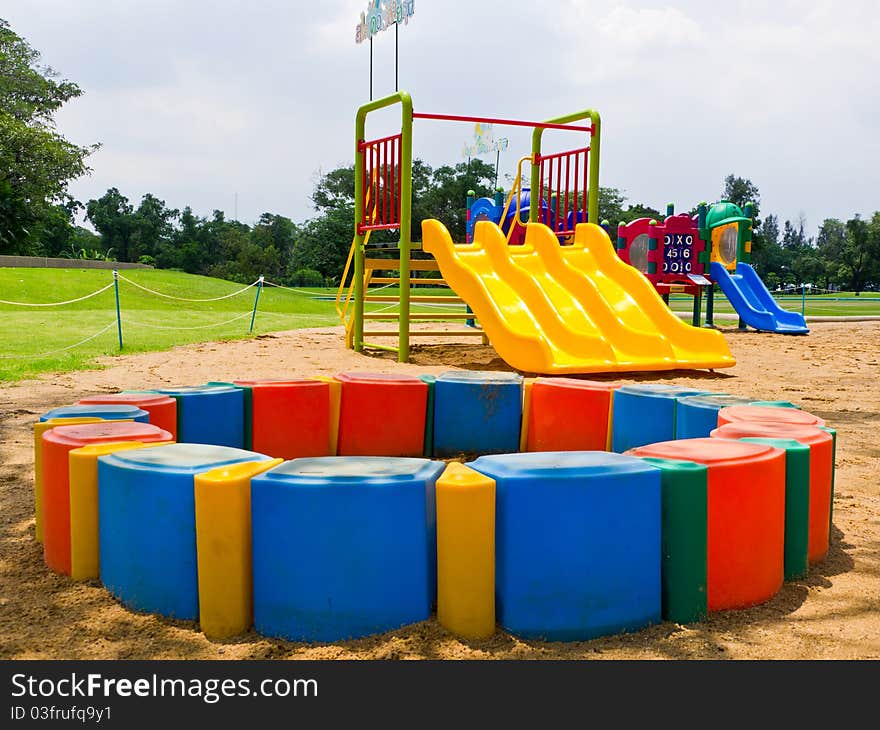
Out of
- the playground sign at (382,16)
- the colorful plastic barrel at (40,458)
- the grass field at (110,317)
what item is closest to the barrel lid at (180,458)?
the colorful plastic barrel at (40,458)

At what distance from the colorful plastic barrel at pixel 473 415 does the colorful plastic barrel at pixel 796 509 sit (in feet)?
7.24

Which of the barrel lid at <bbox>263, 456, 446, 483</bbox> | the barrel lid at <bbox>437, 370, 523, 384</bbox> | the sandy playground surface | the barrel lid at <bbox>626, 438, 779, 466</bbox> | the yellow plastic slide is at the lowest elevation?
the sandy playground surface

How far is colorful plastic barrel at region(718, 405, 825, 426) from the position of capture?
3525 mm

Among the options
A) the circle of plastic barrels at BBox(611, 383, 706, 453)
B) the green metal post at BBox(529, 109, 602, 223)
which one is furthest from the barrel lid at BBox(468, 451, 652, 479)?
the green metal post at BBox(529, 109, 602, 223)

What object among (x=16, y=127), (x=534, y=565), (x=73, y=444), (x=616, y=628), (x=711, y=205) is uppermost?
(x=16, y=127)

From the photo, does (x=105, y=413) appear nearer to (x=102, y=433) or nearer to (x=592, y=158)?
(x=102, y=433)

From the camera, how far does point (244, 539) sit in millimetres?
2400

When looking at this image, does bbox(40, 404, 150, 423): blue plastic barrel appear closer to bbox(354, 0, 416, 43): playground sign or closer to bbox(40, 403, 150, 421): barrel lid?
bbox(40, 403, 150, 421): barrel lid

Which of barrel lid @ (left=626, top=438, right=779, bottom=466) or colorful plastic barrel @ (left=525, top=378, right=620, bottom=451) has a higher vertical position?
Answer: barrel lid @ (left=626, top=438, right=779, bottom=466)

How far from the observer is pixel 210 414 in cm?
421

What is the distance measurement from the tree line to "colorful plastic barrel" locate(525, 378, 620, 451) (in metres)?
23.5

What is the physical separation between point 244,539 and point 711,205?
2022cm
